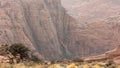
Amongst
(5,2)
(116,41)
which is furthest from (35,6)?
(116,41)

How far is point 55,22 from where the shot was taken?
163375mm

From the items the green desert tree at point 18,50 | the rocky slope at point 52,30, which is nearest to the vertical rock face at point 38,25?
the rocky slope at point 52,30

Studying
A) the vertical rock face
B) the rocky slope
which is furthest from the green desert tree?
the rocky slope

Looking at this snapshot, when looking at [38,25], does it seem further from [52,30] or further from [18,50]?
[18,50]

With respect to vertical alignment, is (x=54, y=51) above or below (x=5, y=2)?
below

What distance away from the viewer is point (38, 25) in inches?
5906

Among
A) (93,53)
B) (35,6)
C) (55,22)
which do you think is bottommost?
(93,53)

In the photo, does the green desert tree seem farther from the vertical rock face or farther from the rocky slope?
the rocky slope

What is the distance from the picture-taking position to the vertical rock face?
128750 millimetres

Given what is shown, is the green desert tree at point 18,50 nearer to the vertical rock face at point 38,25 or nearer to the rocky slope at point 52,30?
the vertical rock face at point 38,25

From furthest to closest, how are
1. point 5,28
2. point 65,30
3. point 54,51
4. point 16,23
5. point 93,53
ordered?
1. point 65,30
2. point 93,53
3. point 54,51
4. point 16,23
5. point 5,28

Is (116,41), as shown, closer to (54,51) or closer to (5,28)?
(54,51)

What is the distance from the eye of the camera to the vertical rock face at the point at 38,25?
128750mm

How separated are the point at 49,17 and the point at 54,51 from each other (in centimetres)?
1642
